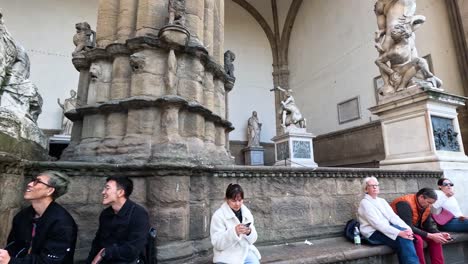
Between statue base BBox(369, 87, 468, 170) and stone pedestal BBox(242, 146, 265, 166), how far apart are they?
8.42 metres

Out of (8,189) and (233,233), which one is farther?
(233,233)

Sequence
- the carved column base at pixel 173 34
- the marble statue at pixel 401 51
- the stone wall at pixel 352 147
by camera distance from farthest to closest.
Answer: the stone wall at pixel 352 147 → the marble statue at pixel 401 51 → the carved column base at pixel 173 34

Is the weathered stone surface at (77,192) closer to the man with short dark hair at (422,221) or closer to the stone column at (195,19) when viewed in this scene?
the stone column at (195,19)

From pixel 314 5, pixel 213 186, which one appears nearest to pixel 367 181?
pixel 213 186

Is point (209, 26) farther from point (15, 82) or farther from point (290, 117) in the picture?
point (290, 117)

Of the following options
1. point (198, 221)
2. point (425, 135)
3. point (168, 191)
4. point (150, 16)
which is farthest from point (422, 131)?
point (150, 16)

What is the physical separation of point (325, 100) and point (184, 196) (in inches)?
464

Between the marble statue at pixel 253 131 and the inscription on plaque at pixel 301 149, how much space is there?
3.77 metres

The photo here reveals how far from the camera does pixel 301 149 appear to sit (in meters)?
10.1

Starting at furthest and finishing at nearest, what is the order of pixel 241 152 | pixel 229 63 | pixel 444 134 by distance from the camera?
pixel 241 152
pixel 444 134
pixel 229 63

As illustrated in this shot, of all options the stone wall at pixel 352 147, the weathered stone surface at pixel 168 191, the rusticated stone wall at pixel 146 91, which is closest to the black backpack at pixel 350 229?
the rusticated stone wall at pixel 146 91

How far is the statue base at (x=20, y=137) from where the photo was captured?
1.83 metres

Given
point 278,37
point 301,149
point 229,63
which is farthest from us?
point 278,37

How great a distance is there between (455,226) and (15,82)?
4805mm
